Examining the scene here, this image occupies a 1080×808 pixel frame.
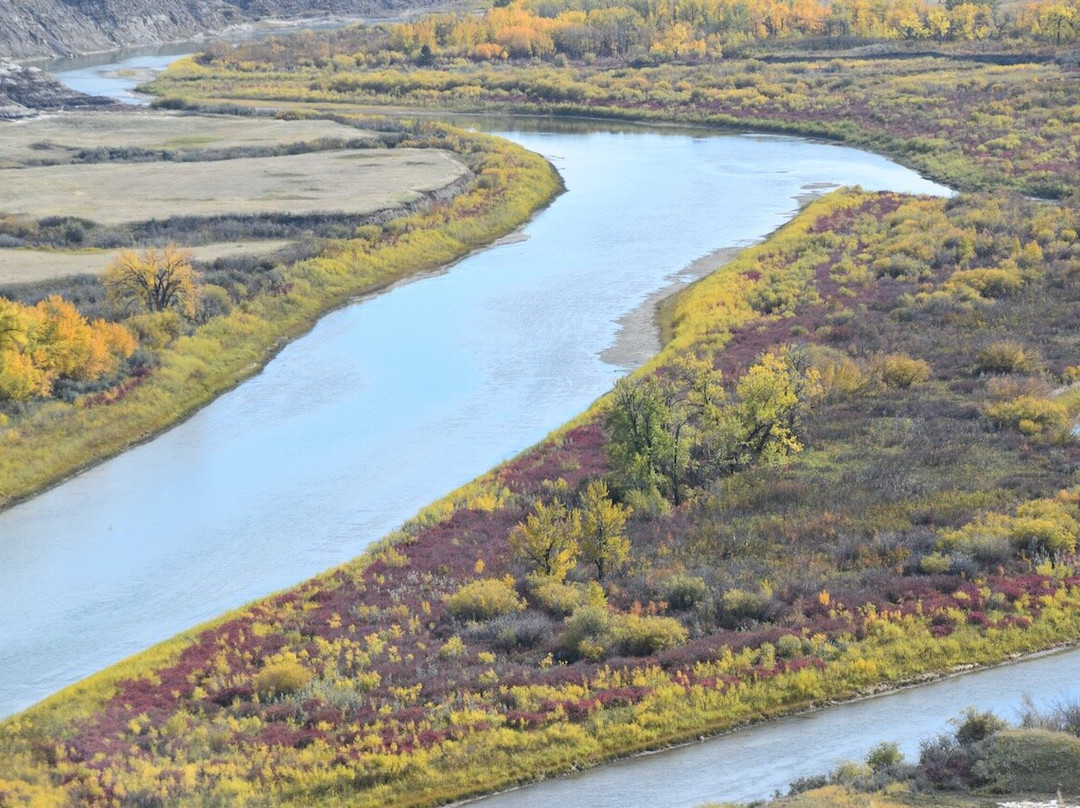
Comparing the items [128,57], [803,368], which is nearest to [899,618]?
[803,368]

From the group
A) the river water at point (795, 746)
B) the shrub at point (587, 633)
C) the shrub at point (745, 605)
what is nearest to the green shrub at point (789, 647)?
the shrub at point (745, 605)

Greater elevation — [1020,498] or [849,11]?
[849,11]

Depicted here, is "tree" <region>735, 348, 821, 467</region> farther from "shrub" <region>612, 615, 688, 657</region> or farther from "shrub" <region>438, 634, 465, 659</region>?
"shrub" <region>438, 634, 465, 659</region>

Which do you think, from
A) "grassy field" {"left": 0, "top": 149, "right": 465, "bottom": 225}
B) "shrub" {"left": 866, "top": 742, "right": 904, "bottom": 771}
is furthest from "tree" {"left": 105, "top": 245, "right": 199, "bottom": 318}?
"shrub" {"left": 866, "top": 742, "right": 904, "bottom": 771}

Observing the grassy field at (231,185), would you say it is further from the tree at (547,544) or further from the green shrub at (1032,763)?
the green shrub at (1032,763)

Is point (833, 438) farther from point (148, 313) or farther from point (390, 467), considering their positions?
point (148, 313)

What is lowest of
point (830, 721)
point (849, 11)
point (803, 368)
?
point (830, 721)

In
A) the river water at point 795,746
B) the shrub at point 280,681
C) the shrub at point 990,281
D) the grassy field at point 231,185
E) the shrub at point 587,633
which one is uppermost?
the grassy field at point 231,185

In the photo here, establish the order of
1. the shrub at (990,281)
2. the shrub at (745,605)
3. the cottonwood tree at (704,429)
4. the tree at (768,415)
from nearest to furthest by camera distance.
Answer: the shrub at (745,605)
the cottonwood tree at (704,429)
the tree at (768,415)
the shrub at (990,281)
